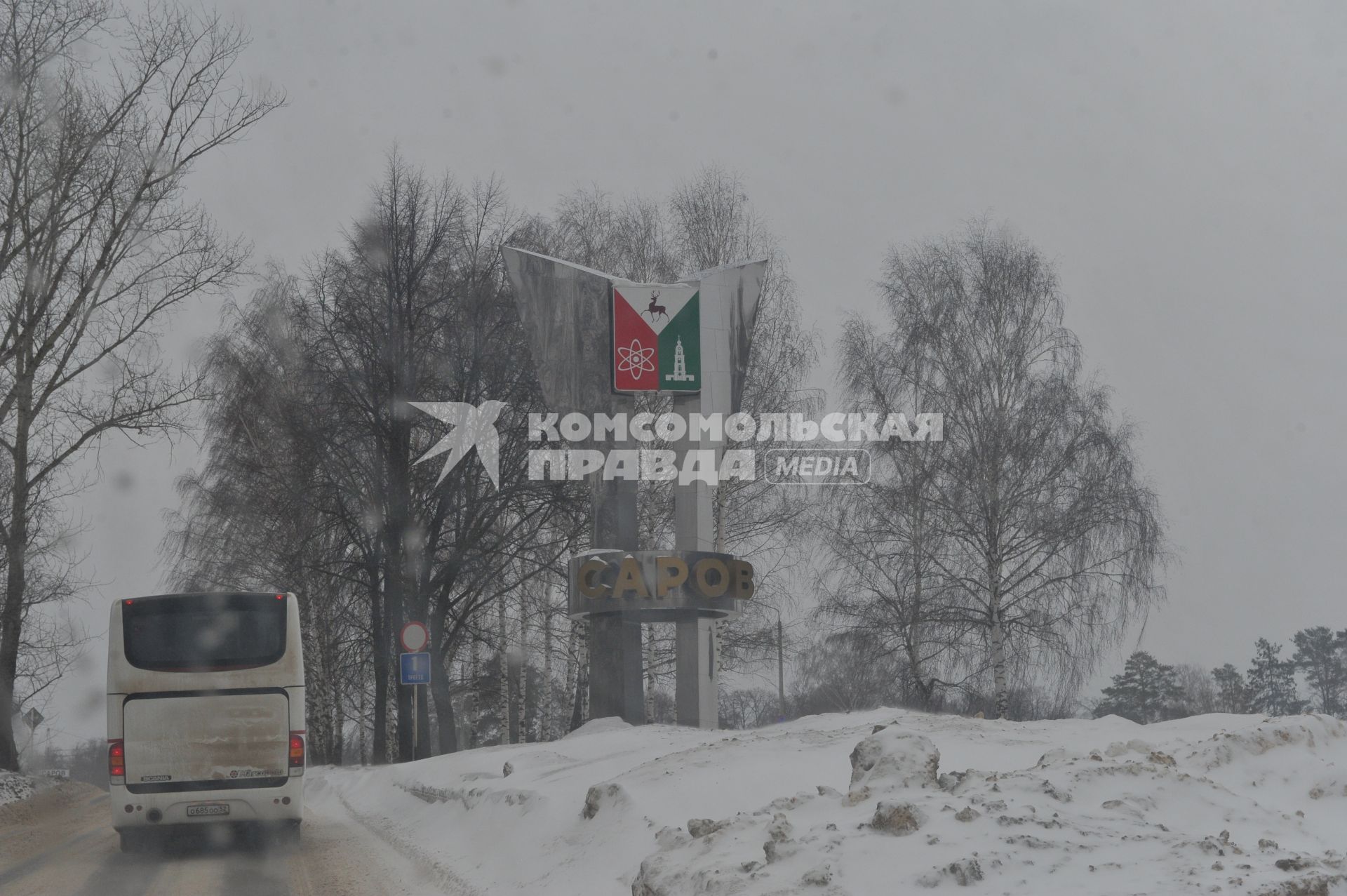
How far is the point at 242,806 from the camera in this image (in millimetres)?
12703

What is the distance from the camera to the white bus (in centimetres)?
1246

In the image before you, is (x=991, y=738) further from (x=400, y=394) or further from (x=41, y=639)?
(x=41, y=639)

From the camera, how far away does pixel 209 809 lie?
12609 mm

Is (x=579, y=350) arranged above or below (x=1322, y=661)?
above

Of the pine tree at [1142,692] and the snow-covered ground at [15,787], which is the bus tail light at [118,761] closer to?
the snow-covered ground at [15,787]

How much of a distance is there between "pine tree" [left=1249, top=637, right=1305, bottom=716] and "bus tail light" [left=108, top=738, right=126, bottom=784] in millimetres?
45137

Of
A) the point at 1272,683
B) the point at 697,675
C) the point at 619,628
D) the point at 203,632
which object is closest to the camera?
the point at 203,632

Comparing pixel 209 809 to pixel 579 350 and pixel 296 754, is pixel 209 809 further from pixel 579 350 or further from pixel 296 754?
pixel 579 350

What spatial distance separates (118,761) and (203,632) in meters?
1.43

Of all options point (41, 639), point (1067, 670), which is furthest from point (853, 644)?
point (41, 639)

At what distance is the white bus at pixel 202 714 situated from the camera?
40.9 feet
